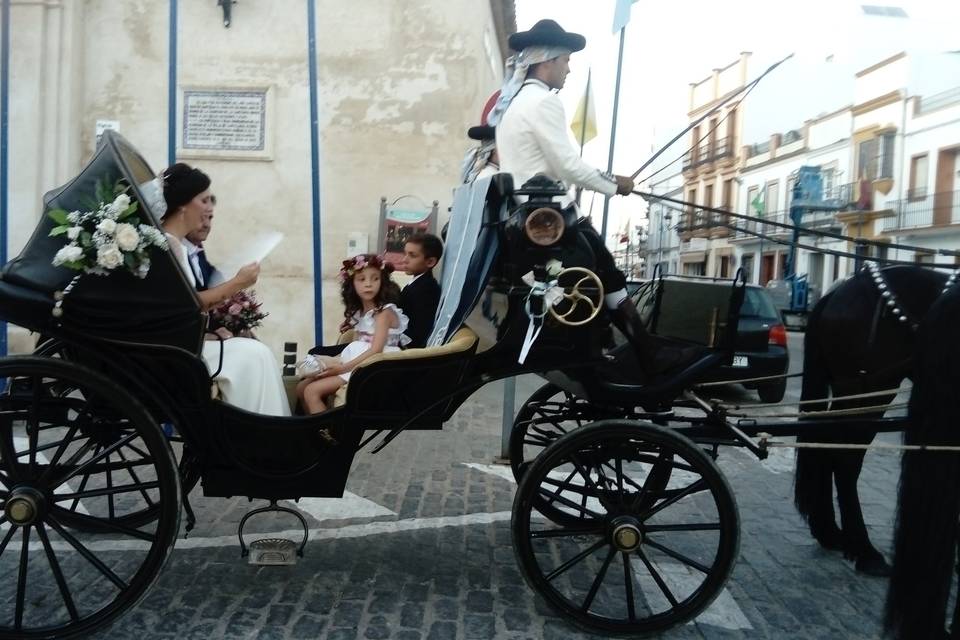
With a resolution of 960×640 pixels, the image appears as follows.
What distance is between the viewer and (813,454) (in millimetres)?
3979

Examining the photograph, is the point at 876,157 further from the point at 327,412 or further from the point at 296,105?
the point at 327,412

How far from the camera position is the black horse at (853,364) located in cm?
377

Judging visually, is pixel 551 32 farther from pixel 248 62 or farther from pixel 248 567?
pixel 248 62

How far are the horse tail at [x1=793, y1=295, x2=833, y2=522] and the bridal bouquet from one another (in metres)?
2.60

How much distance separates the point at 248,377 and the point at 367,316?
2.54ft

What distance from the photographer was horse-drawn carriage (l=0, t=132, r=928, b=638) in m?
2.82

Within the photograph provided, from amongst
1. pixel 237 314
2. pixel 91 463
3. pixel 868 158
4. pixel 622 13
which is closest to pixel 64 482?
pixel 91 463

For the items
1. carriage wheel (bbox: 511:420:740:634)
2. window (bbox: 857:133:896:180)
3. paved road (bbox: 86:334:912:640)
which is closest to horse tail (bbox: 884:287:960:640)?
paved road (bbox: 86:334:912:640)

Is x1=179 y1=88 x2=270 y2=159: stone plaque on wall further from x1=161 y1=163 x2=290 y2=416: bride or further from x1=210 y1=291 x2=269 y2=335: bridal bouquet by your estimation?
x1=161 y1=163 x2=290 y2=416: bride

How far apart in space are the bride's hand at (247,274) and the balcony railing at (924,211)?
31.5m

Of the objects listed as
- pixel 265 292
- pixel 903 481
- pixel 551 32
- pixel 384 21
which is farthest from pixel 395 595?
pixel 384 21

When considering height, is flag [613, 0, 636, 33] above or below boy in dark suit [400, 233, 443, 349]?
above

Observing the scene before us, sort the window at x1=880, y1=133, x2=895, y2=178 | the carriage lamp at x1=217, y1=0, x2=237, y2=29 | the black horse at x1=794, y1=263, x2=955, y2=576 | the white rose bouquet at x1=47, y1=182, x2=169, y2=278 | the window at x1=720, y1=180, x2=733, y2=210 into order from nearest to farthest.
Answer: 1. the white rose bouquet at x1=47, y1=182, x2=169, y2=278
2. the black horse at x1=794, y1=263, x2=955, y2=576
3. the carriage lamp at x1=217, y1=0, x2=237, y2=29
4. the window at x1=880, y1=133, x2=895, y2=178
5. the window at x1=720, y1=180, x2=733, y2=210

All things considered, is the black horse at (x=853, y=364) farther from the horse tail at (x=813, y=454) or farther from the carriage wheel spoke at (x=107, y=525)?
the carriage wheel spoke at (x=107, y=525)
